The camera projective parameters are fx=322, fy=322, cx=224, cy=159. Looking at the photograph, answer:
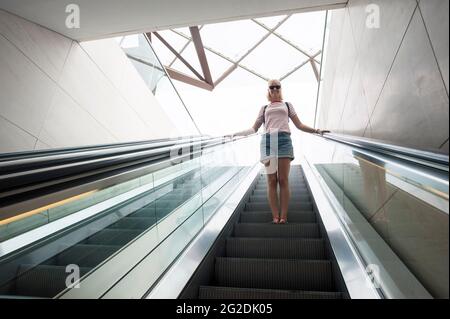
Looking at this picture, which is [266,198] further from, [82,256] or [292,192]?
[82,256]

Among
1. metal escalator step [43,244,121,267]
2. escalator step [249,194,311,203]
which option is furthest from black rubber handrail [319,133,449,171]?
escalator step [249,194,311,203]

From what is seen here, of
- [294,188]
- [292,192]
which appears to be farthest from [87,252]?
[294,188]

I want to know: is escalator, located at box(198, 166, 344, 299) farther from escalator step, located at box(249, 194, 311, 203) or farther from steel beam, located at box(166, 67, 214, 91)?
steel beam, located at box(166, 67, 214, 91)

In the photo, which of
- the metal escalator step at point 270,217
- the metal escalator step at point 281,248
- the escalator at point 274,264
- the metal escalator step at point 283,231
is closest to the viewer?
the escalator at point 274,264

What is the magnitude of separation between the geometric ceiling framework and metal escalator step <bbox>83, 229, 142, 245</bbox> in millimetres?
12091

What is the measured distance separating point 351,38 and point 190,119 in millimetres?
5559

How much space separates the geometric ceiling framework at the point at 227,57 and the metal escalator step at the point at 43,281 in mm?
12572

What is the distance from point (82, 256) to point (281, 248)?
2.02 metres

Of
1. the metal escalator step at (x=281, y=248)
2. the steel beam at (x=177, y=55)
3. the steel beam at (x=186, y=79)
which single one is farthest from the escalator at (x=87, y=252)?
the steel beam at (x=177, y=55)

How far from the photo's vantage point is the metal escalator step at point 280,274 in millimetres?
2650

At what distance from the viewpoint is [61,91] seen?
5254 mm

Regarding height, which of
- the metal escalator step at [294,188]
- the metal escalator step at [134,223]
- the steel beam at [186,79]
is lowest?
the metal escalator step at [294,188]

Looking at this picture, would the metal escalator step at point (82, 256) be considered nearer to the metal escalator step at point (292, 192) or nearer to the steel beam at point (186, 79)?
the metal escalator step at point (292, 192)
